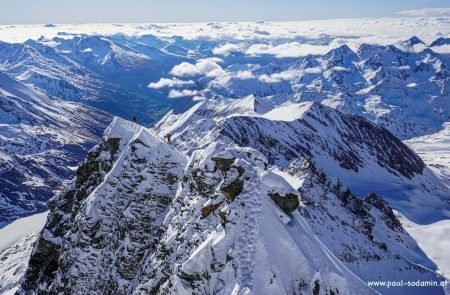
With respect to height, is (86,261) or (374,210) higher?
(86,261)

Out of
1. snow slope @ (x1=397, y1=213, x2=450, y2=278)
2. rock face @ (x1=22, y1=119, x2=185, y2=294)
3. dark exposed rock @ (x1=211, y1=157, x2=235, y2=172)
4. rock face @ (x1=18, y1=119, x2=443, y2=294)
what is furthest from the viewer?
snow slope @ (x1=397, y1=213, x2=450, y2=278)

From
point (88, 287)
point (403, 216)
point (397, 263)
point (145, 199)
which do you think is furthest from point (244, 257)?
point (403, 216)

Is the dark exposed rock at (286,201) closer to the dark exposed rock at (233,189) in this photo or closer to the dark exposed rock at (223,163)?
the dark exposed rock at (233,189)

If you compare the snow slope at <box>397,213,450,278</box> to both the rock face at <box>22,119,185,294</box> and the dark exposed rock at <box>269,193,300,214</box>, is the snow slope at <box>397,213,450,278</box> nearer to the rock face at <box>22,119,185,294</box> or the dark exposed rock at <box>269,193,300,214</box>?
the dark exposed rock at <box>269,193,300,214</box>

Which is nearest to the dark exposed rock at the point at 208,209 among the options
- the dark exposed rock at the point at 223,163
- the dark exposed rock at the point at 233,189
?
the dark exposed rock at the point at 233,189

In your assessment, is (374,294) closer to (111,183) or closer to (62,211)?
(111,183)

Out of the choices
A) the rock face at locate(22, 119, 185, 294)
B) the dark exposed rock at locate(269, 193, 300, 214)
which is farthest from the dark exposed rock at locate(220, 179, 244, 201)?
the rock face at locate(22, 119, 185, 294)

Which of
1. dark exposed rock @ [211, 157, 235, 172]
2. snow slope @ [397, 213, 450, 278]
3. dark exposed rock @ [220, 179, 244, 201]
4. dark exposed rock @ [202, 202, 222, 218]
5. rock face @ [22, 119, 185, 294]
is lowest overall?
snow slope @ [397, 213, 450, 278]

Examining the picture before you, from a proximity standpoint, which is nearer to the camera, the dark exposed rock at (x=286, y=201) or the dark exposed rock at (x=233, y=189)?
the dark exposed rock at (x=233, y=189)
